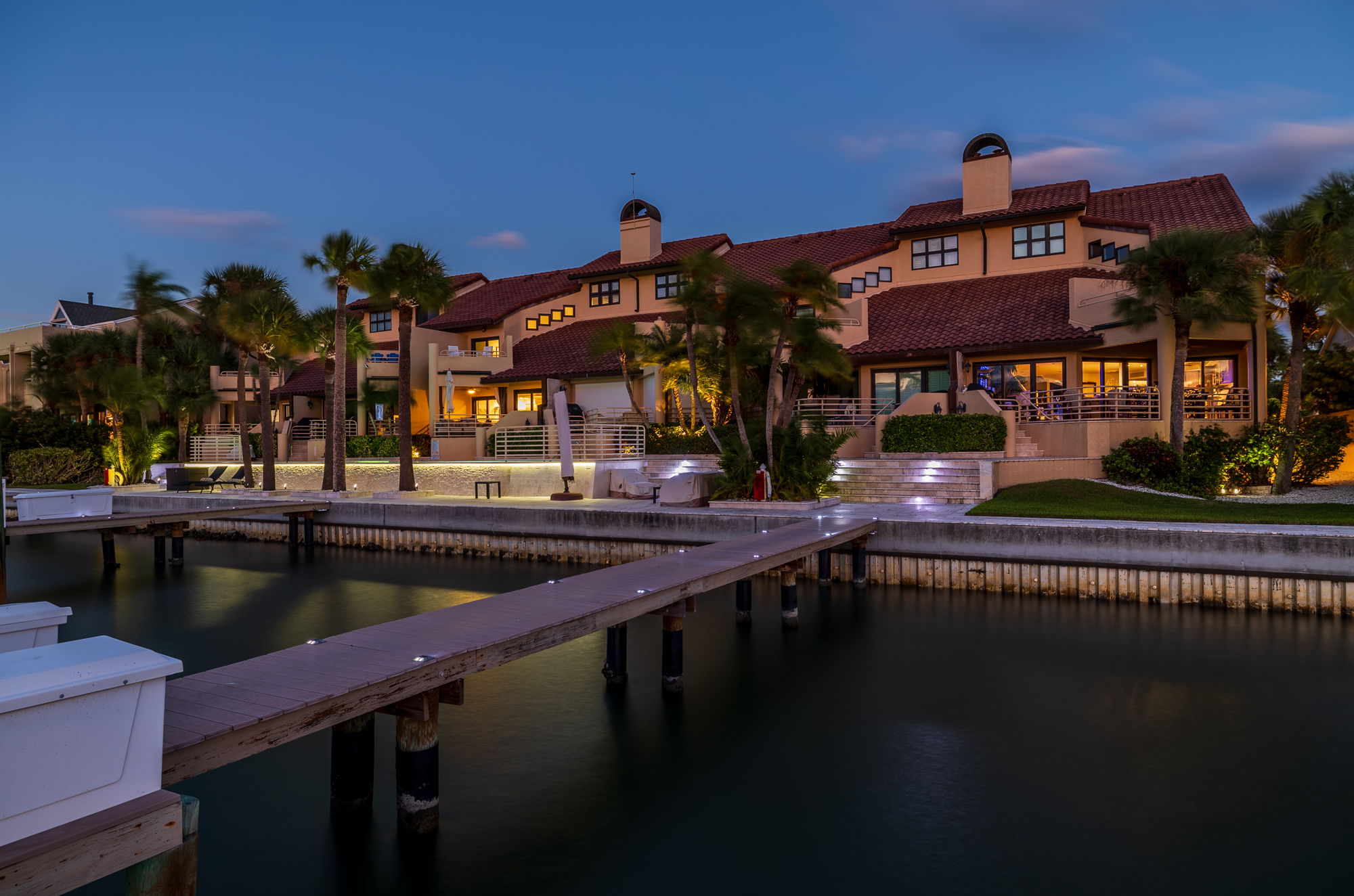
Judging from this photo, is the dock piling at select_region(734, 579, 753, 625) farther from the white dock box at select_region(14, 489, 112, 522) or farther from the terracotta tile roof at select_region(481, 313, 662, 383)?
the terracotta tile roof at select_region(481, 313, 662, 383)

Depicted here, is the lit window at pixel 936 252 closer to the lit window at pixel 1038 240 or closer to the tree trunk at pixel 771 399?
the lit window at pixel 1038 240

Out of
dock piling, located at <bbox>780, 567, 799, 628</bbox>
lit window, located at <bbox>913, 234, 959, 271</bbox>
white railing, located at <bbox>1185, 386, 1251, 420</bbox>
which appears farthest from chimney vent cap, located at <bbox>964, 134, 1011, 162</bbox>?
dock piling, located at <bbox>780, 567, 799, 628</bbox>

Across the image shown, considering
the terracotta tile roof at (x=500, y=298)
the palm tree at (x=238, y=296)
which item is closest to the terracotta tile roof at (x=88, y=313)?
the palm tree at (x=238, y=296)

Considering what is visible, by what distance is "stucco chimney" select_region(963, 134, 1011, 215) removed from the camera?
100 ft

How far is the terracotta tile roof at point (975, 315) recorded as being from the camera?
84.9ft

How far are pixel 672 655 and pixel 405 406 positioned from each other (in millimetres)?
18341

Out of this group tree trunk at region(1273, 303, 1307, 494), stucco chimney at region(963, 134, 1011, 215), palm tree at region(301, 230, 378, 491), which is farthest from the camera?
stucco chimney at region(963, 134, 1011, 215)

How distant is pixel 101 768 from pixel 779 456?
715 inches

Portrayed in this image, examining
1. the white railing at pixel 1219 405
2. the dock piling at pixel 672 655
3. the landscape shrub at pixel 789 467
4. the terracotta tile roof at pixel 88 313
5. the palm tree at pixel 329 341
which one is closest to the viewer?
the dock piling at pixel 672 655

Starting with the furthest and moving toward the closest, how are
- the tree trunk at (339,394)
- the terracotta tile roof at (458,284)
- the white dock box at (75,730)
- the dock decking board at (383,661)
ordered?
1. the terracotta tile roof at (458,284)
2. the tree trunk at (339,394)
3. the dock decking board at (383,661)
4. the white dock box at (75,730)

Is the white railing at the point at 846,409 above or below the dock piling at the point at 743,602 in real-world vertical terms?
above

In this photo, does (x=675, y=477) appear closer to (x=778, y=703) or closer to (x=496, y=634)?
(x=778, y=703)

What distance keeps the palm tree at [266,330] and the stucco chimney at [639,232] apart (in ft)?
44.1

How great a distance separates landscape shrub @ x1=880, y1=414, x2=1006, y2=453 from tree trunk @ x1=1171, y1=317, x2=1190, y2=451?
A: 13.2 ft
